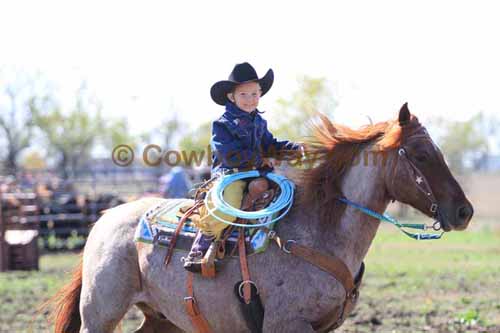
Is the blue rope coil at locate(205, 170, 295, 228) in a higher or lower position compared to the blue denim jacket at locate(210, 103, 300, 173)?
lower

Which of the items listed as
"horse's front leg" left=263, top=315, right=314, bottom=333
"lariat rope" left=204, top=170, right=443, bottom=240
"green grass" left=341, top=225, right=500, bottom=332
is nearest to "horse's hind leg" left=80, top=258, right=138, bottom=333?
"lariat rope" left=204, top=170, right=443, bottom=240

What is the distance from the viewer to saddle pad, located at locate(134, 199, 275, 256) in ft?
16.1

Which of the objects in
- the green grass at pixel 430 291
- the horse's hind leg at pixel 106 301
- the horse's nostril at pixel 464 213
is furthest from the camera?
the green grass at pixel 430 291

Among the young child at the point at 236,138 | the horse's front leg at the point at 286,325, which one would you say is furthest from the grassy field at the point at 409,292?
the horse's front leg at the point at 286,325

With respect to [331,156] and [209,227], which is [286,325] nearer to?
Answer: [209,227]

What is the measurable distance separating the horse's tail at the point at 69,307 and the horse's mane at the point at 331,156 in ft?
6.95

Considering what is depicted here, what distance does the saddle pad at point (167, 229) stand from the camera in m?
4.89

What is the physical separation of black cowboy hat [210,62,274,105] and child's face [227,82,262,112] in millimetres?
38

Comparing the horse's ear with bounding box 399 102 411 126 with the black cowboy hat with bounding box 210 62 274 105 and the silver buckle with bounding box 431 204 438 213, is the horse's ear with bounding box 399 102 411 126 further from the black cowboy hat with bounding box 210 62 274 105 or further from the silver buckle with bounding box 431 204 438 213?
the black cowboy hat with bounding box 210 62 274 105

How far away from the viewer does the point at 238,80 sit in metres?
5.01

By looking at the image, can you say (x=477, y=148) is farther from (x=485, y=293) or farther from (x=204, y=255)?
(x=204, y=255)

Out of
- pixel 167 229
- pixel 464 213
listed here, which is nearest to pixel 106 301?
pixel 167 229

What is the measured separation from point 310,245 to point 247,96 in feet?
3.67

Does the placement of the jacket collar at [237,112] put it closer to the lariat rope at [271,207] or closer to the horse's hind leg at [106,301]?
the lariat rope at [271,207]
